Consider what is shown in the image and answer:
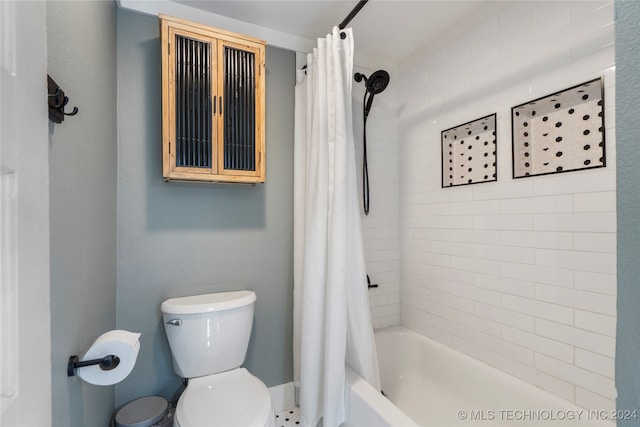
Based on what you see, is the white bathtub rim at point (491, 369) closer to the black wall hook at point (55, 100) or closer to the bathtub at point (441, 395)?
the bathtub at point (441, 395)

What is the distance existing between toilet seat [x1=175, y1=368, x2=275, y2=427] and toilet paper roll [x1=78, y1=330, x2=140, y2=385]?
38 cm

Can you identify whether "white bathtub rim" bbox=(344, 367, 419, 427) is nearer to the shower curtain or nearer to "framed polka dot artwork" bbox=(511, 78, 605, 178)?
the shower curtain

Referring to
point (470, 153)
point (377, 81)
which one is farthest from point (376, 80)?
point (470, 153)

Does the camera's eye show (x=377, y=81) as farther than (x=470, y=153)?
Yes

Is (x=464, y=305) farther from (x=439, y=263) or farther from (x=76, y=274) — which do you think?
(x=76, y=274)

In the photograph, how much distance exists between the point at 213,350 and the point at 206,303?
0.76ft

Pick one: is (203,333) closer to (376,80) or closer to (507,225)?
(507,225)

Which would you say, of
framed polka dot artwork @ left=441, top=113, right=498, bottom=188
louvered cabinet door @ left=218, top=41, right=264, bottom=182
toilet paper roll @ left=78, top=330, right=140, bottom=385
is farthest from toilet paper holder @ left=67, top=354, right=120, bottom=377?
framed polka dot artwork @ left=441, top=113, right=498, bottom=188

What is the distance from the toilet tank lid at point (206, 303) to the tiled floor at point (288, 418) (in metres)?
0.76

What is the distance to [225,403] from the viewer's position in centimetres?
123

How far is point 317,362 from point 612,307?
50.8 inches

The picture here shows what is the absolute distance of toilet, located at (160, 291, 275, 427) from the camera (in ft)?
4.12

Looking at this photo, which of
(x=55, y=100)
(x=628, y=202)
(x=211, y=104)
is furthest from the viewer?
(x=211, y=104)

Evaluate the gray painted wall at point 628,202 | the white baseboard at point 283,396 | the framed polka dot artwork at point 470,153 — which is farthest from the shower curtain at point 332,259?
the gray painted wall at point 628,202
